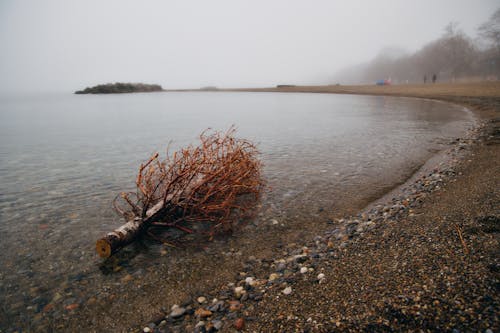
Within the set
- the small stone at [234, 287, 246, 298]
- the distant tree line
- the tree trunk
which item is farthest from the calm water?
the distant tree line

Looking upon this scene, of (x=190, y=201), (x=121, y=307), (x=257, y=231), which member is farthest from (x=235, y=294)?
(x=190, y=201)

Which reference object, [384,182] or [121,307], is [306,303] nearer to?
[121,307]

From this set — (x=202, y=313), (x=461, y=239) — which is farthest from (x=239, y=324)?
(x=461, y=239)

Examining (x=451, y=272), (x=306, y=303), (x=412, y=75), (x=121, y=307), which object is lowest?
(x=121, y=307)

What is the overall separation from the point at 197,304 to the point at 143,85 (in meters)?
180

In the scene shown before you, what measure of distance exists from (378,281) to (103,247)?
17.0 feet

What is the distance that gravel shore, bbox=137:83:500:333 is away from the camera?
3.27m

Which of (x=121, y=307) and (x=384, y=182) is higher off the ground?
(x=384, y=182)

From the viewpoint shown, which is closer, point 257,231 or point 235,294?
point 235,294

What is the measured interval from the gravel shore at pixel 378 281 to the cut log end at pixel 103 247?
77.6 inches

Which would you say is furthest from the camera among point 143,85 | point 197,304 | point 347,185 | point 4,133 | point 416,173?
point 143,85

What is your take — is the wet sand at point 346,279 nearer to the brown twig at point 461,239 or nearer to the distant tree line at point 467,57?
the brown twig at point 461,239

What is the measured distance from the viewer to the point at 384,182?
967 cm

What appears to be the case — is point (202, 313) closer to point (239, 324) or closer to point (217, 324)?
point (217, 324)
